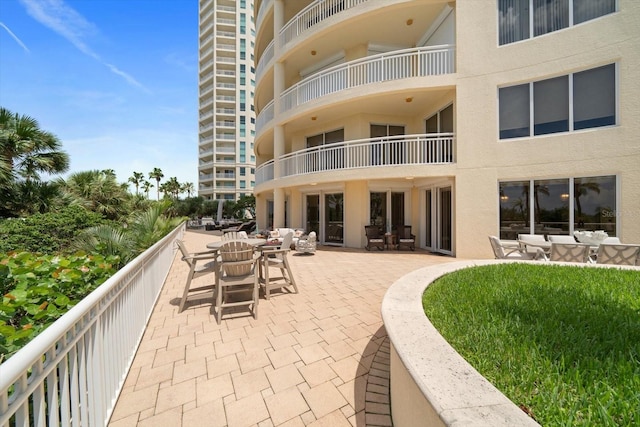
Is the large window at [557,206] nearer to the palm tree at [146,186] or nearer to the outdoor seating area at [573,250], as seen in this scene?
the outdoor seating area at [573,250]

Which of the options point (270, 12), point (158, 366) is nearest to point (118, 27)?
point (270, 12)

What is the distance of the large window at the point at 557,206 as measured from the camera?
7645 millimetres

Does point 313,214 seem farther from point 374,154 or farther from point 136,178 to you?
point 136,178

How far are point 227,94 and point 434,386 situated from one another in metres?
59.2

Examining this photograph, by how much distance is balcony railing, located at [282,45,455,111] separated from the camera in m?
10.0

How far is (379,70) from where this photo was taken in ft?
37.5

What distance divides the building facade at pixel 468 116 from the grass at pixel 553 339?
225 inches

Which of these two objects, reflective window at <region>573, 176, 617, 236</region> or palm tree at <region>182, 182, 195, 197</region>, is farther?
palm tree at <region>182, 182, 195, 197</region>

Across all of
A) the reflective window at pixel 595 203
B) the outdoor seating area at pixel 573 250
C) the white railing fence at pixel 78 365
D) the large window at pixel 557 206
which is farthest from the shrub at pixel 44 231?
the reflective window at pixel 595 203

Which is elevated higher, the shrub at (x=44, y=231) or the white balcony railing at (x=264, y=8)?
the white balcony railing at (x=264, y=8)

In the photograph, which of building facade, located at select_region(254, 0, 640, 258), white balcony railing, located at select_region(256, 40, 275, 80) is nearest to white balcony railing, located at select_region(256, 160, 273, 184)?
building facade, located at select_region(254, 0, 640, 258)

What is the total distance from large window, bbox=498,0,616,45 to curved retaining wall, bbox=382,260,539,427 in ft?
36.5

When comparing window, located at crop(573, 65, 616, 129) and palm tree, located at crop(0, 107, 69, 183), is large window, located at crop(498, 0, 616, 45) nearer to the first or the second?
window, located at crop(573, 65, 616, 129)

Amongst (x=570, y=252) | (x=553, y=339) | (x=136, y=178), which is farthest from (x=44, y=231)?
(x=136, y=178)
